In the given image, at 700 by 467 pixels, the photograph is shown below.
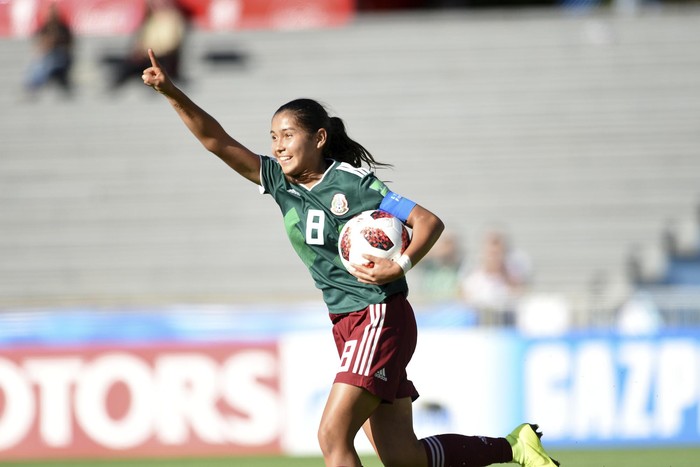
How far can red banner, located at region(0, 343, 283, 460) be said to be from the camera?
9.92 metres

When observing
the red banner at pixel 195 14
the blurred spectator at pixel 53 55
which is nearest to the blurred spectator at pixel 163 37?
the blurred spectator at pixel 53 55

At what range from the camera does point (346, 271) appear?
211 inches

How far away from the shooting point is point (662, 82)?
16.1 meters

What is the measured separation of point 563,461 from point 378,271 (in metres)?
4.30

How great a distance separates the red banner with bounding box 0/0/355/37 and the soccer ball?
13603 millimetres

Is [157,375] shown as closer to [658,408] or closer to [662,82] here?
[658,408]

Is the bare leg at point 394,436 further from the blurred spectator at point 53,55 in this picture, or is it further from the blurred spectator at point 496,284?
the blurred spectator at point 53,55

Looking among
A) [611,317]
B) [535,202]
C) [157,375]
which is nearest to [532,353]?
[611,317]

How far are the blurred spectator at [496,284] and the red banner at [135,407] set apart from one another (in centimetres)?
190

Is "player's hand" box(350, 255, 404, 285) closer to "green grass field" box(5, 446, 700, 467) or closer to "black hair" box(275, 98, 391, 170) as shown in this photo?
"black hair" box(275, 98, 391, 170)

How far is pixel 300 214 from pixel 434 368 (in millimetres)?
4742

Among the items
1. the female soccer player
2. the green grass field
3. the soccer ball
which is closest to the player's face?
the female soccer player

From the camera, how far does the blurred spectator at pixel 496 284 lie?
10141 mm

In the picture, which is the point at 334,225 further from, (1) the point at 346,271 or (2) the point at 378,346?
(2) the point at 378,346
